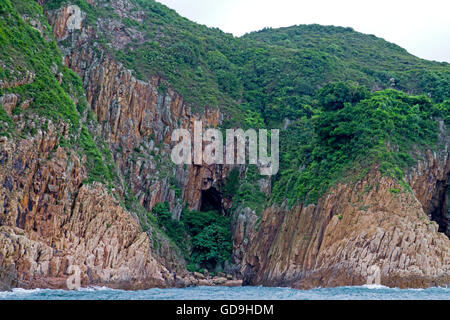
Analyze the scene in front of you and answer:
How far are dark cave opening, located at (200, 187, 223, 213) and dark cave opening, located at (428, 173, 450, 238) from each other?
112ft

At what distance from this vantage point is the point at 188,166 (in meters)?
88.9

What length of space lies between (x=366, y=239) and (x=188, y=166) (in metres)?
38.9

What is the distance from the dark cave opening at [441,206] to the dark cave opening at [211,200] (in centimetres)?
3406

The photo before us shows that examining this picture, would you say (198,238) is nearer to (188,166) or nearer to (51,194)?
(188,166)

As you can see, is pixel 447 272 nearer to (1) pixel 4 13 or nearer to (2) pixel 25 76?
(2) pixel 25 76

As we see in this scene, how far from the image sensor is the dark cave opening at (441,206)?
65875mm

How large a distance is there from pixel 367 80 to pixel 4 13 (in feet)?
199

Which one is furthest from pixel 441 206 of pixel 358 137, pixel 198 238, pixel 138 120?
pixel 138 120

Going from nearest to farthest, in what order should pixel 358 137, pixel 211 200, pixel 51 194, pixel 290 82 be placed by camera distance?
pixel 51 194, pixel 358 137, pixel 211 200, pixel 290 82

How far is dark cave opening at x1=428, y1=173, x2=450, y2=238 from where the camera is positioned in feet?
216

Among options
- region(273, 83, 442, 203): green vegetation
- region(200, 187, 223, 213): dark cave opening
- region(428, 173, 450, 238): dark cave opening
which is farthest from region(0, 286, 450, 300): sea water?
region(200, 187, 223, 213): dark cave opening

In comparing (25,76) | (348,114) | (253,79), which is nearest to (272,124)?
(253,79)

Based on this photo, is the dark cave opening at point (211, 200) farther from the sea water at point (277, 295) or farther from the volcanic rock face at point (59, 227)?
the sea water at point (277, 295)

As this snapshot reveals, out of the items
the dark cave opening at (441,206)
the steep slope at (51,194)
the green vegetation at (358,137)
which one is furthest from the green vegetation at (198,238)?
the dark cave opening at (441,206)
